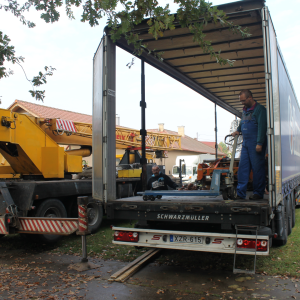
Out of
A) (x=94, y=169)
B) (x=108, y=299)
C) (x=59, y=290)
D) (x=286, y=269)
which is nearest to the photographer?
(x=108, y=299)

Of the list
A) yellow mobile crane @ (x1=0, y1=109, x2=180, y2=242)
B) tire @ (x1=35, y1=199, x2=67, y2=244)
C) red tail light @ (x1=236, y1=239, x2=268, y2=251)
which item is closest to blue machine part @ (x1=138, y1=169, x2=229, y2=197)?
red tail light @ (x1=236, y1=239, x2=268, y2=251)

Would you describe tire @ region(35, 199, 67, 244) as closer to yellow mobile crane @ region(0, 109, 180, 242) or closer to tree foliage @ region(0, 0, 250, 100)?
yellow mobile crane @ region(0, 109, 180, 242)

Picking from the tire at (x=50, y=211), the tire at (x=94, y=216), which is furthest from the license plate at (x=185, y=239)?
the tire at (x=94, y=216)

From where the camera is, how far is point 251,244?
4.32 m

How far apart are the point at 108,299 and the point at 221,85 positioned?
707cm

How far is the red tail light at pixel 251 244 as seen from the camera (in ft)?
14.1

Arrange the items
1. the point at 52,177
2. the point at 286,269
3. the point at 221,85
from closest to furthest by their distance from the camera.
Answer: the point at 286,269 → the point at 52,177 → the point at 221,85

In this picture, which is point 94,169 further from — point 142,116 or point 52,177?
point 52,177

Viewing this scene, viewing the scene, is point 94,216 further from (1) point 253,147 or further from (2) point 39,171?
(1) point 253,147

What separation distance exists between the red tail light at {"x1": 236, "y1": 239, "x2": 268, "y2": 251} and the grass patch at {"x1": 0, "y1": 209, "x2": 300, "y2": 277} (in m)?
0.92

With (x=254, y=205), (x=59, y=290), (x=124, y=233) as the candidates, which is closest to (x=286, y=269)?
(x=254, y=205)

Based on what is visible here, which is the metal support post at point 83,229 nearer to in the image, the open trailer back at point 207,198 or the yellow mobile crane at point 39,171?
the open trailer back at point 207,198

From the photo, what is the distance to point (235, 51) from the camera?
23.5 ft

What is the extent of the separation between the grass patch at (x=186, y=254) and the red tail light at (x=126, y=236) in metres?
0.99
